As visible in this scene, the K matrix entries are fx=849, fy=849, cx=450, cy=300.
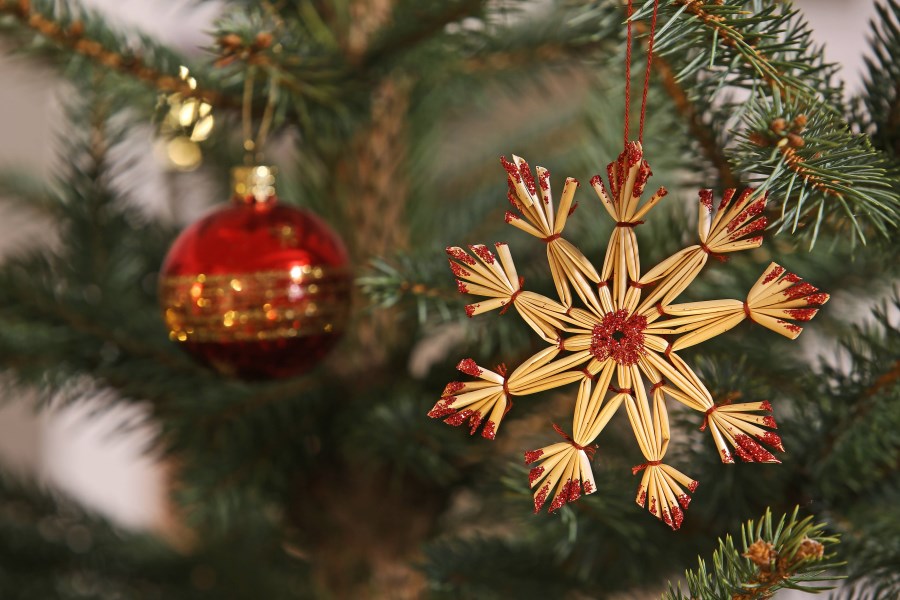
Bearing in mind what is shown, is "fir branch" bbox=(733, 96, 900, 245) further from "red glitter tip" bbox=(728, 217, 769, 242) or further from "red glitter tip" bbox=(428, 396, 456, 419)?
"red glitter tip" bbox=(428, 396, 456, 419)

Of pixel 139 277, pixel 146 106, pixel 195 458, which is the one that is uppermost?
pixel 146 106

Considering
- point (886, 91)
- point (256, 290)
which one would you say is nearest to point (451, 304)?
point (256, 290)

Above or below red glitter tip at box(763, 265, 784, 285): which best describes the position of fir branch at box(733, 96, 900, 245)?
above

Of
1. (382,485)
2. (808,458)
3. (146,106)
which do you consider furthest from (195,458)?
(808,458)

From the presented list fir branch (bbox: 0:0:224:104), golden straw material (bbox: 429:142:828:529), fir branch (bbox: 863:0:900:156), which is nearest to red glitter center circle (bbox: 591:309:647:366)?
golden straw material (bbox: 429:142:828:529)

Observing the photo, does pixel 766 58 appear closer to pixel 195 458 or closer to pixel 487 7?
pixel 487 7

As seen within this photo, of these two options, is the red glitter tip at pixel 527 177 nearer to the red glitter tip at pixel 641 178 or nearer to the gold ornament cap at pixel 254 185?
the red glitter tip at pixel 641 178

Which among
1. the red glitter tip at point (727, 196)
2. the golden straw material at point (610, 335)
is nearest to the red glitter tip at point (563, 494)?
the golden straw material at point (610, 335)

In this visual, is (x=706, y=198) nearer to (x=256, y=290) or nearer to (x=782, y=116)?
(x=782, y=116)
